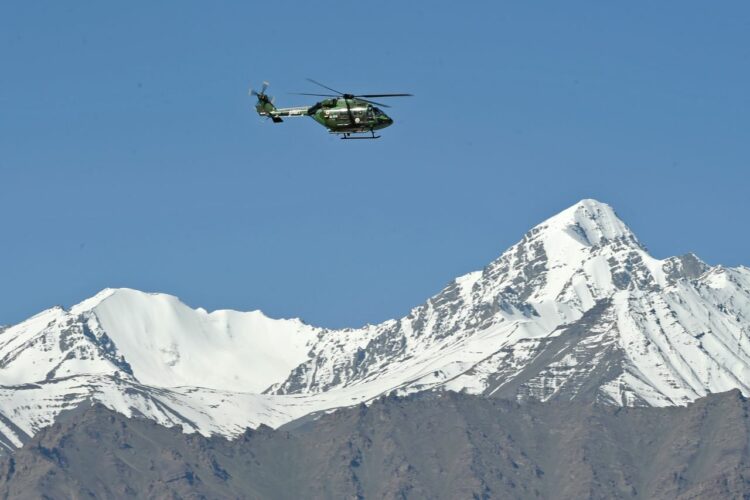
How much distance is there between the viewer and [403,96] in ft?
650
